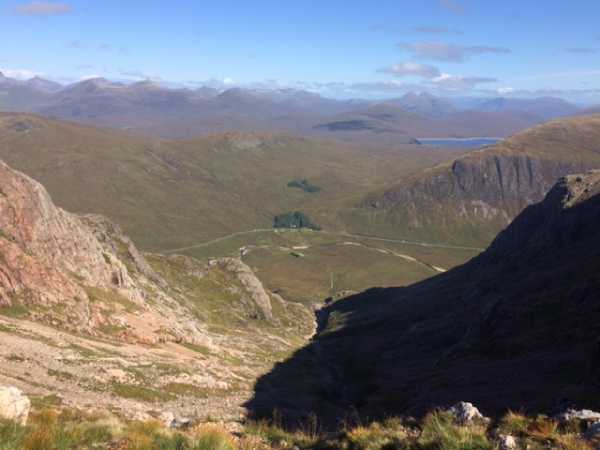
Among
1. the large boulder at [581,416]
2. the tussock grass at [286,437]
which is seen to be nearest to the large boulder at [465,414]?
the tussock grass at [286,437]

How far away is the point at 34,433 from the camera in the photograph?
1513 centimetres

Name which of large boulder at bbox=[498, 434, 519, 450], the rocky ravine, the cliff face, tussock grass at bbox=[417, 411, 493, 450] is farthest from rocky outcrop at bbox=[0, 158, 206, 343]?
large boulder at bbox=[498, 434, 519, 450]

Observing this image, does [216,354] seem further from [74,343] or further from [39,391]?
[39,391]

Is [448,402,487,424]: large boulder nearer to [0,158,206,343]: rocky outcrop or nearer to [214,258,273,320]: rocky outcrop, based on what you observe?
[0,158,206,343]: rocky outcrop

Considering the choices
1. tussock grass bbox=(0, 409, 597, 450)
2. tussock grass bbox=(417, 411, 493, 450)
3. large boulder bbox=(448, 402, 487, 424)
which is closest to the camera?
tussock grass bbox=(0, 409, 597, 450)

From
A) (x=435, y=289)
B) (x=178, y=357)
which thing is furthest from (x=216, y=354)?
(x=435, y=289)

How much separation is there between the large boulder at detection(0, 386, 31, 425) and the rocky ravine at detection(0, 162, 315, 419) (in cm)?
1894

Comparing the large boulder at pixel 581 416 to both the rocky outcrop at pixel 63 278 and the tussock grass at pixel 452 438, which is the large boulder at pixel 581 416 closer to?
the tussock grass at pixel 452 438

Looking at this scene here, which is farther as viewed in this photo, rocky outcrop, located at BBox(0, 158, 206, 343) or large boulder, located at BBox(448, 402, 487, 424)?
rocky outcrop, located at BBox(0, 158, 206, 343)

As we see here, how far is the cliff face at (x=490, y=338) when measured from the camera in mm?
53531

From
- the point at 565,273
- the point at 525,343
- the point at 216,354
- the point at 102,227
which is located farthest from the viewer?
Result: the point at 102,227

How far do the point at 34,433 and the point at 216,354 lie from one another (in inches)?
2605

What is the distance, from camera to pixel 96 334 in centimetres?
6284

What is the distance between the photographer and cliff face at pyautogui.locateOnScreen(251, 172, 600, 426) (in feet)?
176
